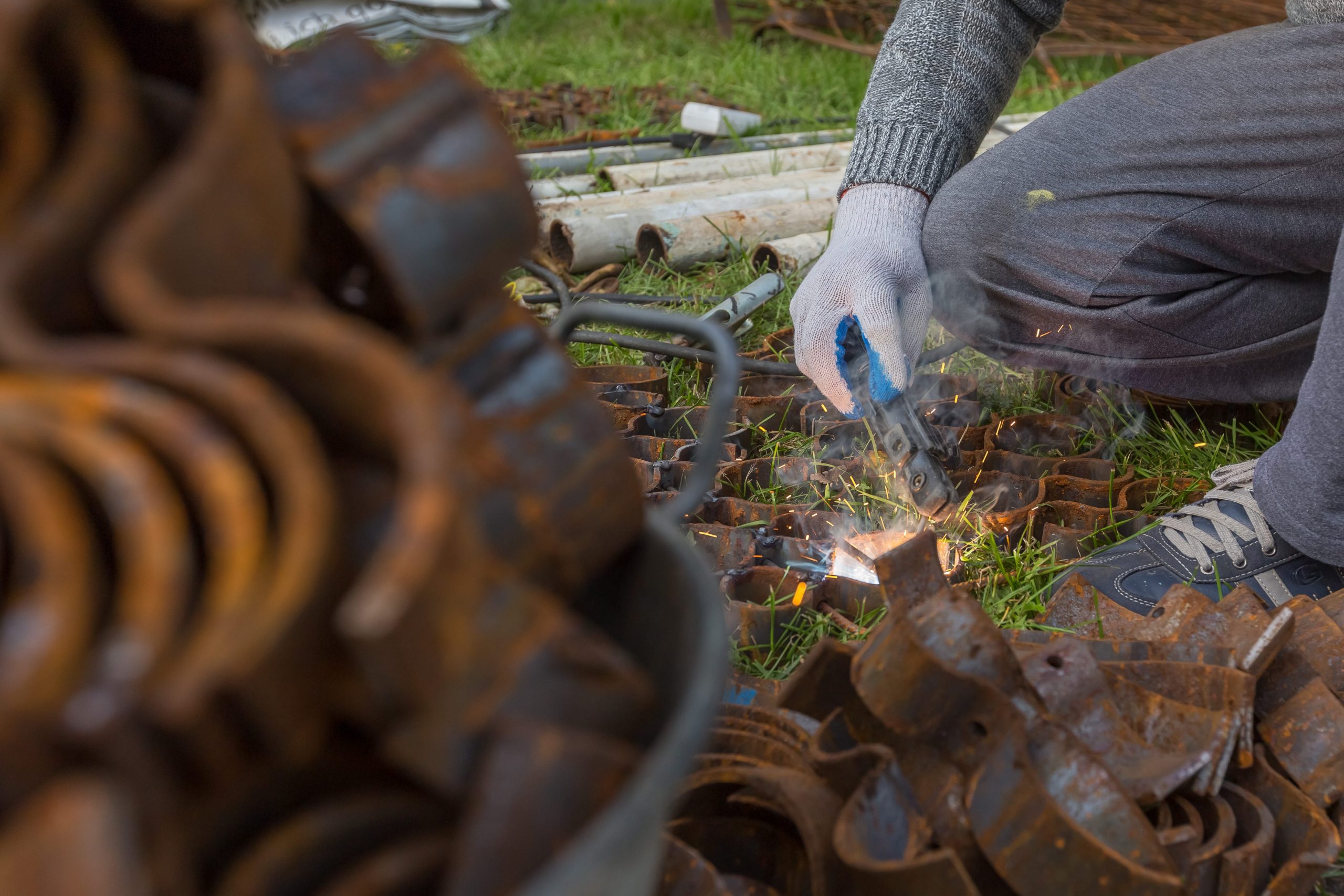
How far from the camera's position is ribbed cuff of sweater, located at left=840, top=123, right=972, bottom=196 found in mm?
2703

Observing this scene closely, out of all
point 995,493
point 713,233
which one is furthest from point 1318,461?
point 713,233

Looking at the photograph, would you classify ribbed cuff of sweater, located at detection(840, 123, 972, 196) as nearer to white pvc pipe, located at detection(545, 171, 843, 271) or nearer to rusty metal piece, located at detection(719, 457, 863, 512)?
rusty metal piece, located at detection(719, 457, 863, 512)

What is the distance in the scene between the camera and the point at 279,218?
783 mm

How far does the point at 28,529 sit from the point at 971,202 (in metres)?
2.52

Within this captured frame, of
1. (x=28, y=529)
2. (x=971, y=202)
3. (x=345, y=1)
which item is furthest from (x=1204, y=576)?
(x=345, y=1)

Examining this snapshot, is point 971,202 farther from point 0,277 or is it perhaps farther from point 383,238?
point 0,277

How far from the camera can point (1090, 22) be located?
7.62 m

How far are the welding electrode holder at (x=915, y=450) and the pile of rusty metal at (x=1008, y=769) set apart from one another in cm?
74

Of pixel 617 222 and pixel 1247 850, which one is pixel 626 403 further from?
pixel 1247 850

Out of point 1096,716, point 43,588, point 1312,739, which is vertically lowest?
point 1312,739

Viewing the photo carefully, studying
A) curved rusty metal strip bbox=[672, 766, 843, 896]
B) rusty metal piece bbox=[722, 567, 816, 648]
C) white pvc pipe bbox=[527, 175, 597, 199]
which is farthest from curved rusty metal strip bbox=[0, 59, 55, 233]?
white pvc pipe bbox=[527, 175, 597, 199]

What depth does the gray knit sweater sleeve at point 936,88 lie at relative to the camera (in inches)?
106

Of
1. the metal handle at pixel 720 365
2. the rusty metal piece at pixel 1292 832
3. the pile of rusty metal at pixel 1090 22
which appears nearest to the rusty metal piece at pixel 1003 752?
the rusty metal piece at pixel 1292 832

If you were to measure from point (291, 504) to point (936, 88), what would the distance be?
8.25 feet
